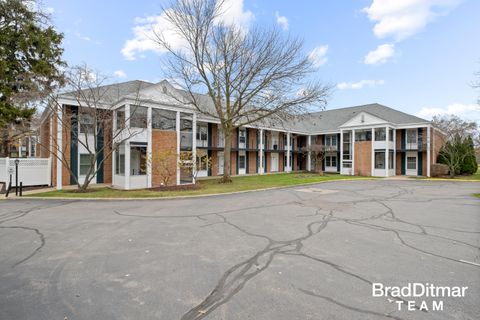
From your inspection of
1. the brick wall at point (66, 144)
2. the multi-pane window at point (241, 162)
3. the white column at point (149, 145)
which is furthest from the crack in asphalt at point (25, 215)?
the multi-pane window at point (241, 162)

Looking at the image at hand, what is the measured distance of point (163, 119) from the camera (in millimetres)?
17234

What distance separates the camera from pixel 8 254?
4879 millimetres

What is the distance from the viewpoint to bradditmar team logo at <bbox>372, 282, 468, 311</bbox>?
10.1 feet

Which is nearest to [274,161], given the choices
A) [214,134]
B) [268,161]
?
[268,161]

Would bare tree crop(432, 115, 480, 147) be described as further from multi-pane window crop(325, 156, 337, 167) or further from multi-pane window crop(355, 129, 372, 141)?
multi-pane window crop(325, 156, 337, 167)

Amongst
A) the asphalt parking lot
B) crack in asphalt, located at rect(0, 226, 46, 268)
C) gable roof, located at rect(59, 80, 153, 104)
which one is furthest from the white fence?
crack in asphalt, located at rect(0, 226, 46, 268)

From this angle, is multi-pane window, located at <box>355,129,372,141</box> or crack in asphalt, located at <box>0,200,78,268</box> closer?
crack in asphalt, located at <box>0,200,78,268</box>

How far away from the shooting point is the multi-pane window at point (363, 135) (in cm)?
2830

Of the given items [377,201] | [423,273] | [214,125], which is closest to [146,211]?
[423,273]

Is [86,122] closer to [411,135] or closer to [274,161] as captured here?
[274,161]

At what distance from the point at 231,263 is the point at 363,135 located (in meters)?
29.0

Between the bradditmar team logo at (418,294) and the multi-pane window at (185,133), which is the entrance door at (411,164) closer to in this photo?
the multi-pane window at (185,133)

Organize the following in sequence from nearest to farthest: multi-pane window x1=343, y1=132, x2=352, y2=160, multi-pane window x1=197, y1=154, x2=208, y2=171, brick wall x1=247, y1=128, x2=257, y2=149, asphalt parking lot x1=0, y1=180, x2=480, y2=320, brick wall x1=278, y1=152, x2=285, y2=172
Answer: asphalt parking lot x1=0, y1=180, x2=480, y2=320 → multi-pane window x1=197, y1=154, x2=208, y2=171 → brick wall x1=247, y1=128, x2=257, y2=149 → multi-pane window x1=343, y1=132, x2=352, y2=160 → brick wall x1=278, y1=152, x2=285, y2=172

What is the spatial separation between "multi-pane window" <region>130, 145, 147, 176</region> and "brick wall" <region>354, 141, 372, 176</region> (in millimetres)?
23864
